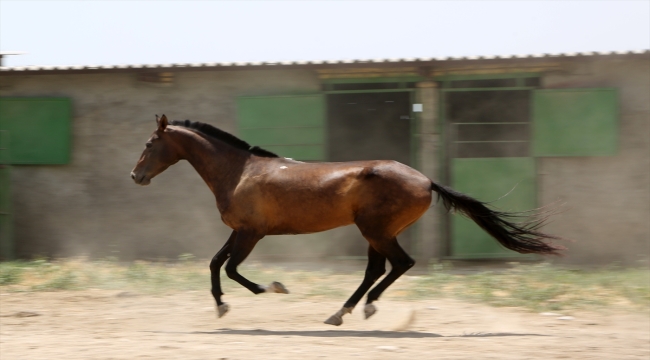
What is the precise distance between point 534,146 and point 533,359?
5.96 meters

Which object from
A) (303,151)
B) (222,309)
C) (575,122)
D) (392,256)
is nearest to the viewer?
(392,256)

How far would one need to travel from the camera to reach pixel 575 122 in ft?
35.5

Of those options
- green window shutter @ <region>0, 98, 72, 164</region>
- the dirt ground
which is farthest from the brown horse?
green window shutter @ <region>0, 98, 72, 164</region>

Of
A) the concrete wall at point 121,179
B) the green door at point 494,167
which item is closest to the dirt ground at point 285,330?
the concrete wall at point 121,179

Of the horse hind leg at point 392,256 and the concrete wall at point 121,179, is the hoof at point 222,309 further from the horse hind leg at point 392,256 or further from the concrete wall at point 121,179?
the concrete wall at point 121,179

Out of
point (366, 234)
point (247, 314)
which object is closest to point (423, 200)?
point (366, 234)

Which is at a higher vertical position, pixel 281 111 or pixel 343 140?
pixel 281 111

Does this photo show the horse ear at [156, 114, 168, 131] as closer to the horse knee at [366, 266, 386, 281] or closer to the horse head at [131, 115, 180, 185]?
the horse head at [131, 115, 180, 185]

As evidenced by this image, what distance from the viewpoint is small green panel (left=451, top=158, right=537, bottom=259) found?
433 inches

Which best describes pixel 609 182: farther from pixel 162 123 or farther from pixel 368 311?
pixel 162 123

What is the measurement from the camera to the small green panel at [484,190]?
1101 centimetres

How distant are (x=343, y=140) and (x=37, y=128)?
454 centimetres

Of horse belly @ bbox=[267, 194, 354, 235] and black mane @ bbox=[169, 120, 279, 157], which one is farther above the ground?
black mane @ bbox=[169, 120, 279, 157]

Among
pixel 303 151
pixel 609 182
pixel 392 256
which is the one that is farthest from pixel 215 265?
pixel 609 182
